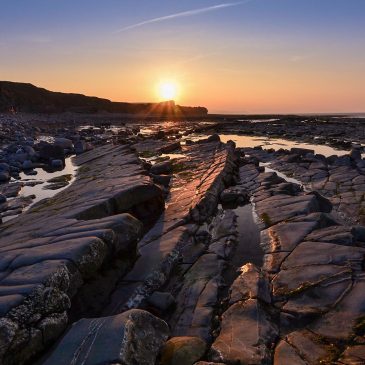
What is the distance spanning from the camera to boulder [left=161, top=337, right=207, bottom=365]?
4336 millimetres

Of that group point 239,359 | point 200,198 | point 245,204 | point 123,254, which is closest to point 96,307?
point 123,254

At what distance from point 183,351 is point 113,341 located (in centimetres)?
82

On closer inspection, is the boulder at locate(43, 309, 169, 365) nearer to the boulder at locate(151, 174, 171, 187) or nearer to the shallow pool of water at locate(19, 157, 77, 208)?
the shallow pool of water at locate(19, 157, 77, 208)

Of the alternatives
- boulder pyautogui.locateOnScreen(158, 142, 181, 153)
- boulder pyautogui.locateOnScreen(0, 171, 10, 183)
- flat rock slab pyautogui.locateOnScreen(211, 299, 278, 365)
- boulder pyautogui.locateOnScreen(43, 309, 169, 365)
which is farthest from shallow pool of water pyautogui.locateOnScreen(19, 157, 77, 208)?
flat rock slab pyautogui.locateOnScreen(211, 299, 278, 365)

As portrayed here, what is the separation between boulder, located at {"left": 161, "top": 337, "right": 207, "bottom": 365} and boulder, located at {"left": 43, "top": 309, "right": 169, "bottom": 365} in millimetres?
102

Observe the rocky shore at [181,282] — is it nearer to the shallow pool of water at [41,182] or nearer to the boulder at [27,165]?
the shallow pool of water at [41,182]

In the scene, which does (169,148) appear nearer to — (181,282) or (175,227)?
(175,227)

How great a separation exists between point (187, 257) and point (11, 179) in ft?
36.9

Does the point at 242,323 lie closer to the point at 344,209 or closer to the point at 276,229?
the point at 276,229

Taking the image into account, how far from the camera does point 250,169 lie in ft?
54.1

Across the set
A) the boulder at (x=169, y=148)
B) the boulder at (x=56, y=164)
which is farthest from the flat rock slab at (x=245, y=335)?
the boulder at (x=169, y=148)

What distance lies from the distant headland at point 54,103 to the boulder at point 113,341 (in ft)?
262

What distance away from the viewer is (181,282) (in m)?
6.55

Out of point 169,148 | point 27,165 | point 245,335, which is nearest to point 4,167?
point 27,165
